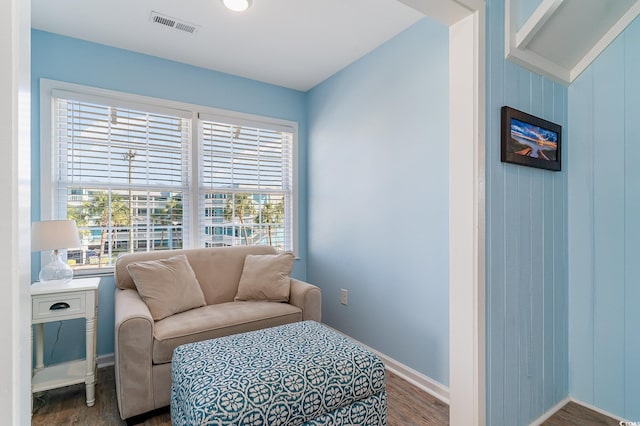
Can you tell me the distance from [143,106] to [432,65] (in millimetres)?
2341

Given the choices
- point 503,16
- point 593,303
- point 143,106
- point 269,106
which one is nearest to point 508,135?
point 503,16

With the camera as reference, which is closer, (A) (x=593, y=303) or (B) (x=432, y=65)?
(A) (x=593, y=303)

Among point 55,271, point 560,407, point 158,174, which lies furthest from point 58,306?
point 560,407

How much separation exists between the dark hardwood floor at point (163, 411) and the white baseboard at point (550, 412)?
2 cm

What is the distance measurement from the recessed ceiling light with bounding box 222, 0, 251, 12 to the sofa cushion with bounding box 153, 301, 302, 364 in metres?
→ 2.03

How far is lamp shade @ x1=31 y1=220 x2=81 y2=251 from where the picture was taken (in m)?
2.01

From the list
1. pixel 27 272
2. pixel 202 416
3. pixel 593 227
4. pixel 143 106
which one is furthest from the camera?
pixel 143 106

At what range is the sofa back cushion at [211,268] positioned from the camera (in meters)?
2.43

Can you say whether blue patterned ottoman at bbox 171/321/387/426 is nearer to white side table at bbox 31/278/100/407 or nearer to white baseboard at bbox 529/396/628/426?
white side table at bbox 31/278/100/407

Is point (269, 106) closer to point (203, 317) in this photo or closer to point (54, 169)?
point (54, 169)

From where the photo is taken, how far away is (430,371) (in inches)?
87.3

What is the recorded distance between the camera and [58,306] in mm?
2010

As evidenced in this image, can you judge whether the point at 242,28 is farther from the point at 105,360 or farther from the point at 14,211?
the point at 105,360

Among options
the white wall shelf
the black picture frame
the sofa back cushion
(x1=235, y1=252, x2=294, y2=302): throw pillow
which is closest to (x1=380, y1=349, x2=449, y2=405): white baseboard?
(x1=235, y1=252, x2=294, y2=302): throw pillow
